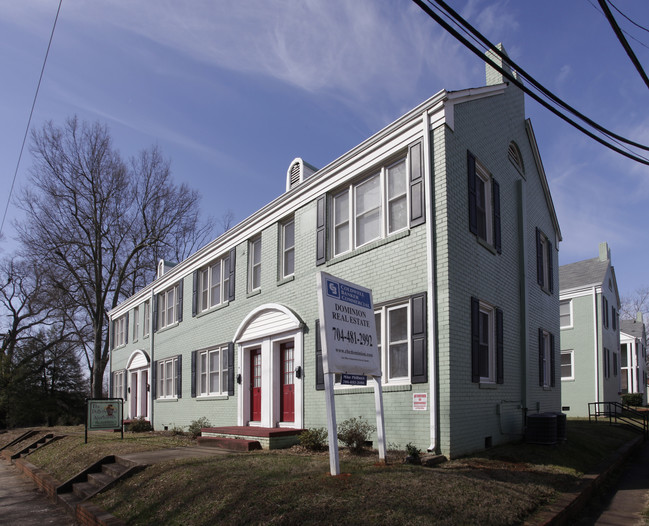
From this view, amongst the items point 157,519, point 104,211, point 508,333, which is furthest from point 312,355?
point 104,211

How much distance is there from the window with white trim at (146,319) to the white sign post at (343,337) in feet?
60.1

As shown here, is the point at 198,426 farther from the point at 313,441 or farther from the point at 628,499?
the point at 628,499

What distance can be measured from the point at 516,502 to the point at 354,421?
14.4 ft

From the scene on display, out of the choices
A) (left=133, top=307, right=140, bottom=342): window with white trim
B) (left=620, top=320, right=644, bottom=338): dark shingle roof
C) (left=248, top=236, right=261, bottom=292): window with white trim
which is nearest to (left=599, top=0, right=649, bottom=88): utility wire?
(left=248, top=236, right=261, bottom=292): window with white trim

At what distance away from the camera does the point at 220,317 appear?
17406 mm

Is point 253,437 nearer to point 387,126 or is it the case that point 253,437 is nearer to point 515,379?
point 515,379

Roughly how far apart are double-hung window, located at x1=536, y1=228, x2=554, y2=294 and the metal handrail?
443cm

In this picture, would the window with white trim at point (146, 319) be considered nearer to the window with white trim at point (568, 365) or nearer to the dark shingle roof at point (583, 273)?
the window with white trim at point (568, 365)

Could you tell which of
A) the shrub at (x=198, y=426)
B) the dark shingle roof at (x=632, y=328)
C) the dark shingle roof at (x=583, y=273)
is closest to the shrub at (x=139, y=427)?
the shrub at (x=198, y=426)

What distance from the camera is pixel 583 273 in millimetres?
27406

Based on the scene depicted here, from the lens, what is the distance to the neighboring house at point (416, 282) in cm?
980

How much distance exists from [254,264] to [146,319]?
11.0 metres

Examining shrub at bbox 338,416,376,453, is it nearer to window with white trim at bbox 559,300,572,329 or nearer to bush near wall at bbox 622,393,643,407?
window with white trim at bbox 559,300,572,329

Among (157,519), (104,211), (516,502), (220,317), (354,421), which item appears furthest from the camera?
(104,211)
